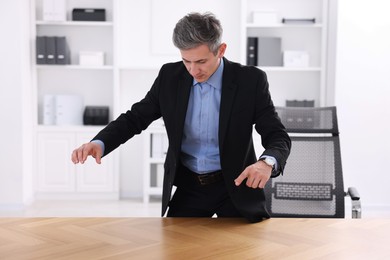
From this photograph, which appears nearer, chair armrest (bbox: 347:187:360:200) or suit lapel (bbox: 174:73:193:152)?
suit lapel (bbox: 174:73:193:152)

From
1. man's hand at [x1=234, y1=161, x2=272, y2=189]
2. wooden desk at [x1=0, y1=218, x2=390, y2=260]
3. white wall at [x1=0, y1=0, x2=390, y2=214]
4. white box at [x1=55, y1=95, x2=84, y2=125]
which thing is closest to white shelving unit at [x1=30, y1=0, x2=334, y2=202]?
white box at [x1=55, y1=95, x2=84, y2=125]

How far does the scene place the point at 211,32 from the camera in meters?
2.17

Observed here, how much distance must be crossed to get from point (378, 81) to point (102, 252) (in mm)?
4334

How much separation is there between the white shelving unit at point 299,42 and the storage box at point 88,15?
1.49 meters

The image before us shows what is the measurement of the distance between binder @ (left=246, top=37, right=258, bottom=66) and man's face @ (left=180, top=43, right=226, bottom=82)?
3440 millimetres

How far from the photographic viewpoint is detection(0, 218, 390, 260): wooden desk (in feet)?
5.78

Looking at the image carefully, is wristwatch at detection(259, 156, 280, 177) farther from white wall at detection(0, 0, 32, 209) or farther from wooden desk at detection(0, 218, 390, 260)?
white wall at detection(0, 0, 32, 209)

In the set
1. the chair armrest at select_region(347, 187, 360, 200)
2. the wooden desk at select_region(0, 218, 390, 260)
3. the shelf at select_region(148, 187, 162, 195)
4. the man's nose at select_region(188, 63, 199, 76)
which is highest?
the man's nose at select_region(188, 63, 199, 76)

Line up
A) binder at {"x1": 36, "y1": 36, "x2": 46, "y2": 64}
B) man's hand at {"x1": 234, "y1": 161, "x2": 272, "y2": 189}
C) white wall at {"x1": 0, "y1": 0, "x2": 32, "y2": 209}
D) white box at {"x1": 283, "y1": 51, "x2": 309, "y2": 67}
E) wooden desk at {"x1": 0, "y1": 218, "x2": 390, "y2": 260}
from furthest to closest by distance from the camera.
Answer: white box at {"x1": 283, "y1": 51, "x2": 309, "y2": 67} < binder at {"x1": 36, "y1": 36, "x2": 46, "y2": 64} < white wall at {"x1": 0, "y1": 0, "x2": 32, "y2": 209} < man's hand at {"x1": 234, "y1": 161, "x2": 272, "y2": 189} < wooden desk at {"x1": 0, "y1": 218, "x2": 390, "y2": 260}

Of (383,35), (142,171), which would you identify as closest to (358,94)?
(383,35)

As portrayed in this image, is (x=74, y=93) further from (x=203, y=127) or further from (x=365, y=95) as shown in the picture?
(x=203, y=127)

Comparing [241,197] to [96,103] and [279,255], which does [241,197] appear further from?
[96,103]

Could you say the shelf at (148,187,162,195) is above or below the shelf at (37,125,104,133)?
below

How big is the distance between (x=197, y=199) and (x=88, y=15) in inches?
150
